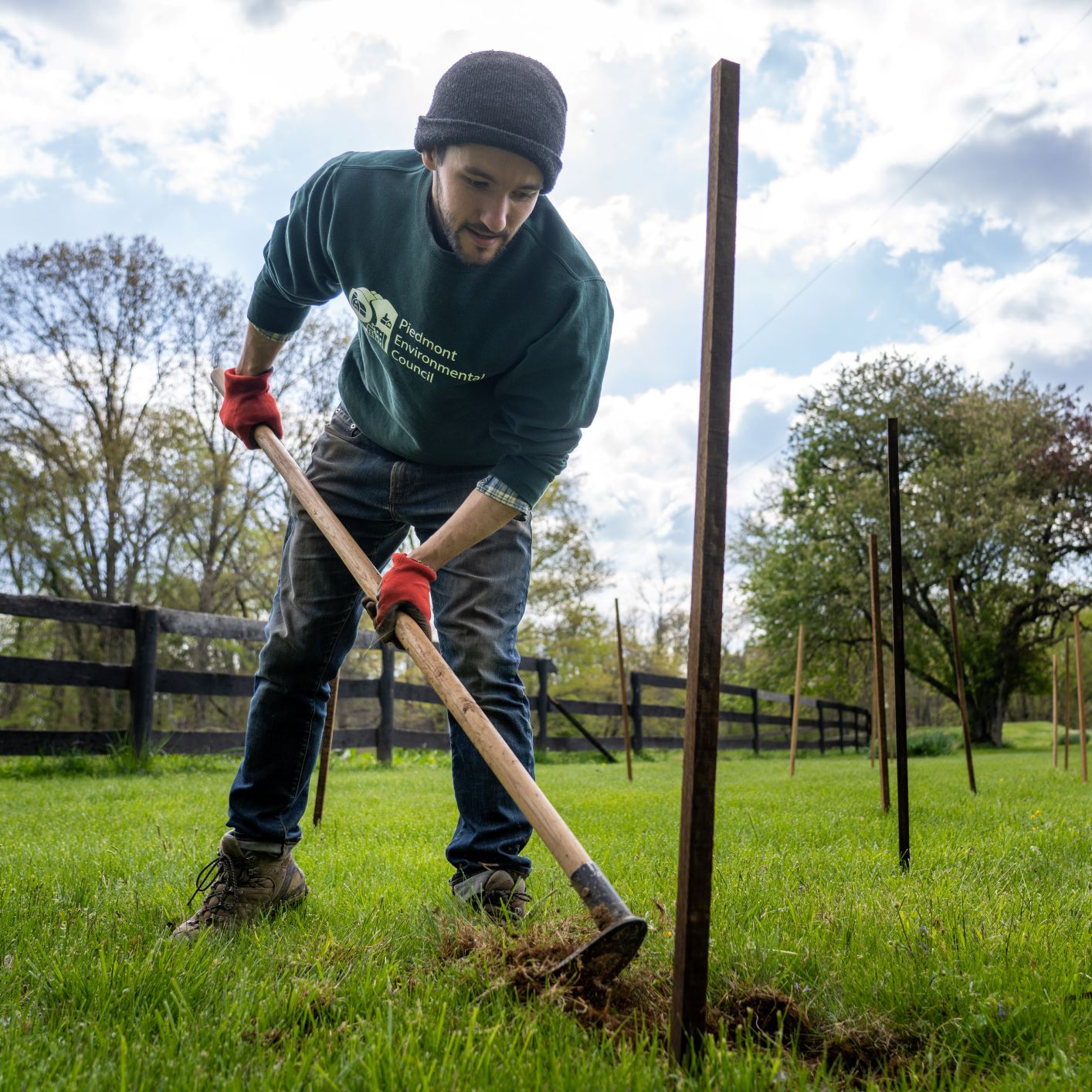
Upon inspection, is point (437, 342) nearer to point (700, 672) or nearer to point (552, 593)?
point (700, 672)

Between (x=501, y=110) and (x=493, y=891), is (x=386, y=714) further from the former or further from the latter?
(x=501, y=110)

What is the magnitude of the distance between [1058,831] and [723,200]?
3.45 metres

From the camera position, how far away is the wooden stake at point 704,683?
133cm

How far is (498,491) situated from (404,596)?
1.27 feet

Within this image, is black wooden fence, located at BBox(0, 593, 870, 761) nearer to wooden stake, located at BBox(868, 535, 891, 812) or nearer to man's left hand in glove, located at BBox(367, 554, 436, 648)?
wooden stake, located at BBox(868, 535, 891, 812)

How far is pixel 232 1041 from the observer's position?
136 cm

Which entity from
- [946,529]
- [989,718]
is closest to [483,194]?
[946,529]

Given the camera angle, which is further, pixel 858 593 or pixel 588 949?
pixel 858 593

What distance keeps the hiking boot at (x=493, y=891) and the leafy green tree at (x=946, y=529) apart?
702 inches

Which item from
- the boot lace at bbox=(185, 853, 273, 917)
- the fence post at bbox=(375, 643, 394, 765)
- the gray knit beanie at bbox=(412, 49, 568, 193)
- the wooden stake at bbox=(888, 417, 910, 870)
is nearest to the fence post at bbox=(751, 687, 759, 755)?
the fence post at bbox=(375, 643, 394, 765)

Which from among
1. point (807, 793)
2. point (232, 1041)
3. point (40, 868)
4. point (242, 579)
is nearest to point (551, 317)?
point (232, 1041)

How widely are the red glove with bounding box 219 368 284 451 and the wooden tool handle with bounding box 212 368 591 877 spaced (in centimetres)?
22

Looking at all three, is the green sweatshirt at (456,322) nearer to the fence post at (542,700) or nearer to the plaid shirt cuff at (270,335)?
the plaid shirt cuff at (270,335)

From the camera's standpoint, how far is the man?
2.18 m
